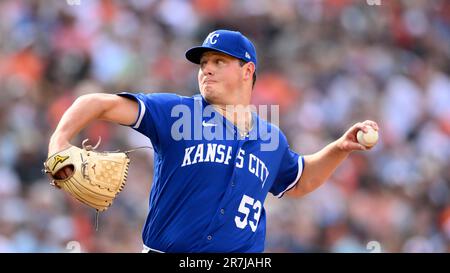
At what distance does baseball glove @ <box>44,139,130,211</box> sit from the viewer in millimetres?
3664

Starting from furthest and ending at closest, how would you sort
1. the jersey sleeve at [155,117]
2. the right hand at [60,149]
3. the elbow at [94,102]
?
the jersey sleeve at [155,117] < the elbow at [94,102] < the right hand at [60,149]

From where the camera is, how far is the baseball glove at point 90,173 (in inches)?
144

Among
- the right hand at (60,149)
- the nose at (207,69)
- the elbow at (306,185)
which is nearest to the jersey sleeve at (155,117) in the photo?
the nose at (207,69)

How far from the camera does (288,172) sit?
14.9 ft

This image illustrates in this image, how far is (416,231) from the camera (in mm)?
8180

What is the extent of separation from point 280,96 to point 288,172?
12.9 feet

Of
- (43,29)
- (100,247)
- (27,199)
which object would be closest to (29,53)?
(43,29)

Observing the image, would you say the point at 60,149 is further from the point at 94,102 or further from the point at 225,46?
the point at 225,46

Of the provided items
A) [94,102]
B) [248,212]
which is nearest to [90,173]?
[94,102]

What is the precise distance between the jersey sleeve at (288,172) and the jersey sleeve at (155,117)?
712 mm

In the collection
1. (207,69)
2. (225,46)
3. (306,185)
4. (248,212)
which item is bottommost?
(248,212)

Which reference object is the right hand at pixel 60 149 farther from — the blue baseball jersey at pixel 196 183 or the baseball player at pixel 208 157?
the blue baseball jersey at pixel 196 183

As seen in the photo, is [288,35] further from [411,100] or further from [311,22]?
[411,100]

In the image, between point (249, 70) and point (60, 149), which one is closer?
point (60, 149)
